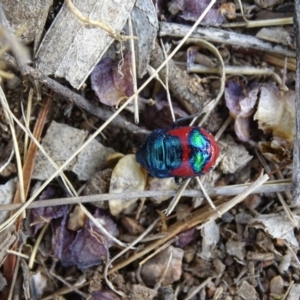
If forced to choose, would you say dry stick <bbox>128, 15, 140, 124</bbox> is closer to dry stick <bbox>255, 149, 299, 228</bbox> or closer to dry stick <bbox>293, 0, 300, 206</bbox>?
dry stick <bbox>255, 149, 299, 228</bbox>

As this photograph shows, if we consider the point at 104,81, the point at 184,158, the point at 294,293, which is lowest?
the point at 294,293

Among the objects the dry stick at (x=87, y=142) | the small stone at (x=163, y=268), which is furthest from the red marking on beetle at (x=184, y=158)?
the small stone at (x=163, y=268)

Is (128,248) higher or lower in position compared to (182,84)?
lower

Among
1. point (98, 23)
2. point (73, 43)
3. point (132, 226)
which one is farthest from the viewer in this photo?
point (132, 226)

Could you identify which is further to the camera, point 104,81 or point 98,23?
point 104,81

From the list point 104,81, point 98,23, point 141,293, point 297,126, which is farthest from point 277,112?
point 141,293

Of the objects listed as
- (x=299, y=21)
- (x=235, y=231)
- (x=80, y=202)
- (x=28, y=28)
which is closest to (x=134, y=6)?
(x=28, y=28)

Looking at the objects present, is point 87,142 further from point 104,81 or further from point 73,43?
point 73,43

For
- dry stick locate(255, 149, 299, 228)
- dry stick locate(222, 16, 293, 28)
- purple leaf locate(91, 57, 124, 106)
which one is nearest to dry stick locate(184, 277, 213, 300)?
dry stick locate(255, 149, 299, 228)
